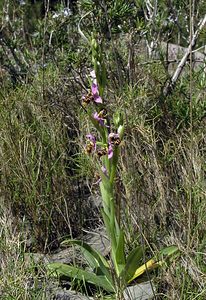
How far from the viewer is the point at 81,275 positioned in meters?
2.94

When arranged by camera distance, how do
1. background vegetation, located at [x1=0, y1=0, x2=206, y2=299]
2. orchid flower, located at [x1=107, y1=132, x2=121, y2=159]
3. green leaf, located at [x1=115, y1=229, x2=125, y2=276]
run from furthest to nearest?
background vegetation, located at [x1=0, y1=0, x2=206, y2=299]
green leaf, located at [x1=115, y1=229, x2=125, y2=276]
orchid flower, located at [x1=107, y1=132, x2=121, y2=159]

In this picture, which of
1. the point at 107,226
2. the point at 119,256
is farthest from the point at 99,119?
the point at 119,256

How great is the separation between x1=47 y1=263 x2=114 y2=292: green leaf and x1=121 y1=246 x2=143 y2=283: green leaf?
0.09m

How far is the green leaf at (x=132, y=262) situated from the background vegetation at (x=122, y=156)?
0.41 feet

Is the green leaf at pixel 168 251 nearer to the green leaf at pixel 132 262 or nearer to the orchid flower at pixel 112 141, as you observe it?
the green leaf at pixel 132 262

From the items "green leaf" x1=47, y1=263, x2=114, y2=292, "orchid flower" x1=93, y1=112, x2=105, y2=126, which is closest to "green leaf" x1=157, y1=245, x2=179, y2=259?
"green leaf" x1=47, y1=263, x2=114, y2=292

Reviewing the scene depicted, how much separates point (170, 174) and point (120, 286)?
1.01 m

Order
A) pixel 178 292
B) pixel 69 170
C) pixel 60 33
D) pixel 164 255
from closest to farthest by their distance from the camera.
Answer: pixel 178 292
pixel 164 255
pixel 69 170
pixel 60 33

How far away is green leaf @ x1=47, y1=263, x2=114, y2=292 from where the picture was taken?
292cm

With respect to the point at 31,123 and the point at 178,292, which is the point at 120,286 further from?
the point at 31,123

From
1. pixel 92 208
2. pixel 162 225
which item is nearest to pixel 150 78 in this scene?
pixel 92 208

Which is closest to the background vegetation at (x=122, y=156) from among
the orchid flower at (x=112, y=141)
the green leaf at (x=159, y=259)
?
the green leaf at (x=159, y=259)

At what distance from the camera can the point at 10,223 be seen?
3.29m

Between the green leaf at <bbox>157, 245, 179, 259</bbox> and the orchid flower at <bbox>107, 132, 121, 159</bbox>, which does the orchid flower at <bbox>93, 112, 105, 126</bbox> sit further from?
the green leaf at <bbox>157, 245, 179, 259</bbox>
